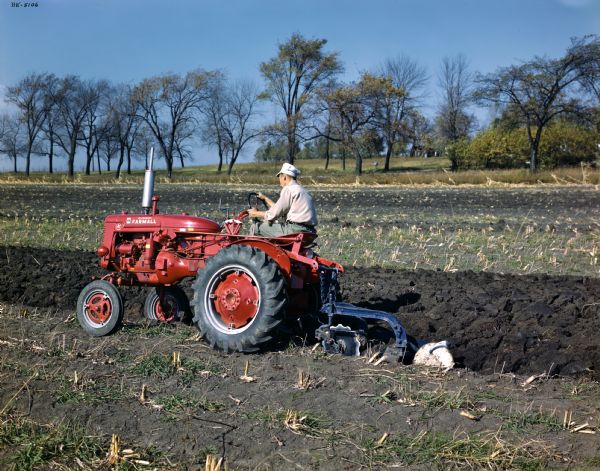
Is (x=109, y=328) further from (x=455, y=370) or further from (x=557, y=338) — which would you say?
(x=557, y=338)

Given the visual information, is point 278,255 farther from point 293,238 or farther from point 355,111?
point 355,111

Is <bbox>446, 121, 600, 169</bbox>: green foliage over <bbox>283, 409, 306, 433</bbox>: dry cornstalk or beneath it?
over

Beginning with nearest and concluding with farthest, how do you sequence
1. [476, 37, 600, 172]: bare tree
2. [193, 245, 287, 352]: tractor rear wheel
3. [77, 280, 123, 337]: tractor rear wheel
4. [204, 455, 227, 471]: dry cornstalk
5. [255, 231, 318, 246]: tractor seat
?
[204, 455, 227, 471]: dry cornstalk < [193, 245, 287, 352]: tractor rear wheel < [255, 231, 318, 246]: tractor seat < [77, 280, 123, 337]: tractor rear wheel < [476, 37, 600, 172]: bare tree

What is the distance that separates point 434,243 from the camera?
43.3 ft

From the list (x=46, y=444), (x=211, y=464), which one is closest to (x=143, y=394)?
(x=46, y=444)

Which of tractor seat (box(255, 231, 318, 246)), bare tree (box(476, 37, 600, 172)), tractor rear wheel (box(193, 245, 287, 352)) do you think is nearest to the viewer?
tractor rear wheel (box(193, 245, 287, 352))

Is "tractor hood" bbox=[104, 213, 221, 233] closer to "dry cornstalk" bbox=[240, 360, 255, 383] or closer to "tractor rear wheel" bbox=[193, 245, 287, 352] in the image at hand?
"tractor rear wheel" bbox=[193, 245, 287, 352]

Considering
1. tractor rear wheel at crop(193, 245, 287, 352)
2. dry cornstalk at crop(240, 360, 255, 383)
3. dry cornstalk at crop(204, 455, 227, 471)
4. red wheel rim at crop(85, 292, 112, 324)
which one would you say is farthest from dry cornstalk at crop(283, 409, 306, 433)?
red wheel rim at crop(85, 292, 112, 324)

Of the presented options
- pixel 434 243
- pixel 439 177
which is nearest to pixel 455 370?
pixel 434 243

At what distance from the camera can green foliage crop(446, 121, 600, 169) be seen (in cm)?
5031

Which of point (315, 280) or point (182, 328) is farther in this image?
point (182, 328)

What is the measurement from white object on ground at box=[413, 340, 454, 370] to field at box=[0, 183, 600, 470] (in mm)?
180

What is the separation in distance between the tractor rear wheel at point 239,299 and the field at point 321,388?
A: 183mm

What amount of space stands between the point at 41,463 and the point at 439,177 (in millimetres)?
35928
